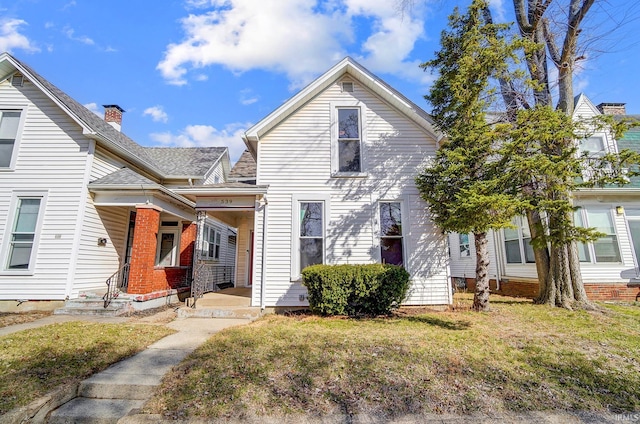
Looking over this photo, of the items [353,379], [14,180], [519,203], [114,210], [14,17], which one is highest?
[14,17]

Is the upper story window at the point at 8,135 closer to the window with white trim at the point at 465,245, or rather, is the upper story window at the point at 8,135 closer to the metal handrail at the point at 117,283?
the metal handrail at the point at 117,283

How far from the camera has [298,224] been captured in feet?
28.0

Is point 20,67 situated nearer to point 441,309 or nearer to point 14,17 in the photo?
point 14,17

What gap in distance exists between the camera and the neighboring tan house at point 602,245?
1003cm

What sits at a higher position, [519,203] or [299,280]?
[519,203]

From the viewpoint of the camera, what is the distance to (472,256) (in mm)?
13305

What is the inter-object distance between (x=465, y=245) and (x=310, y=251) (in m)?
9.31

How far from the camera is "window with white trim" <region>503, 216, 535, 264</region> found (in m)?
10.9

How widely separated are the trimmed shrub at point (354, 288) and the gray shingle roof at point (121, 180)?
5.93 metres

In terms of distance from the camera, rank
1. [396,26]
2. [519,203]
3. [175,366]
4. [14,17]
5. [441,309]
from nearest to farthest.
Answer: [175,366] → [519,203] → [441,309] → [14,17] → [396,26]

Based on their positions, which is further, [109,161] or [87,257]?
[109,161]

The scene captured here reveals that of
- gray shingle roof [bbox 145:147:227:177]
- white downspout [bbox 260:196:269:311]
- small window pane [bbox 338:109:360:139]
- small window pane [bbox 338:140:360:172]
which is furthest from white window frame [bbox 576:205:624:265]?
gray shingle roof [bbox 145:147:227:177]

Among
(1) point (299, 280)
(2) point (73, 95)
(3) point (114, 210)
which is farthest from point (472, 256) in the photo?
(2) point (73, 95)

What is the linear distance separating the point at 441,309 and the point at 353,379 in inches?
207
